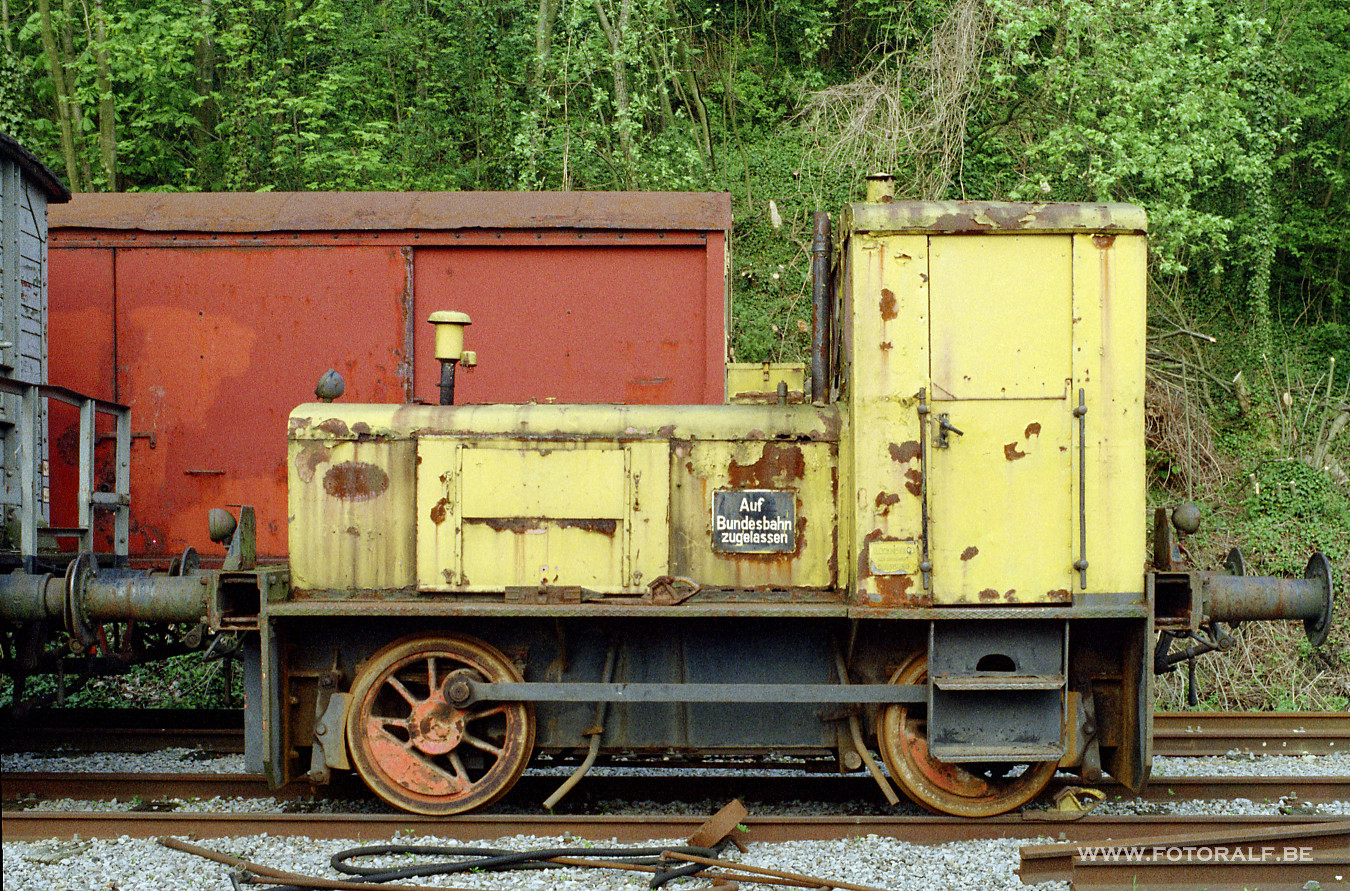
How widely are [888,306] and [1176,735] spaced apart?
14.3ft

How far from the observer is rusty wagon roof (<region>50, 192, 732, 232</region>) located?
27.6 feet

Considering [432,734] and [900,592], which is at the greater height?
[900,592]

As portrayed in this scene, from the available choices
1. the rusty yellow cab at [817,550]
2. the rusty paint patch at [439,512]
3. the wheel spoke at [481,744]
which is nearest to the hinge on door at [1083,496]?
the rusty yellow cab at [817,550]

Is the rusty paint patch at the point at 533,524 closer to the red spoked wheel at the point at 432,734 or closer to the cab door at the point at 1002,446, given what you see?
the red spoked wheel at the point at 432,734

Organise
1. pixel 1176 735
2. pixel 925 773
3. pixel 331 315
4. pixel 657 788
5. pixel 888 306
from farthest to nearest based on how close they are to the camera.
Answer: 1. pixel 331 315
2. pixel 1176 735
3. pixel 657 788
4. pixel 925 773
5. pixel 888 306

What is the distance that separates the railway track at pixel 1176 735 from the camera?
7.48 meters

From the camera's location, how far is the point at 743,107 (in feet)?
58.8

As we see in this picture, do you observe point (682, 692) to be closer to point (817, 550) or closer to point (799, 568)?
point (799, 568)

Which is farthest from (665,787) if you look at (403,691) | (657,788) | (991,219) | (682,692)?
(991,219)

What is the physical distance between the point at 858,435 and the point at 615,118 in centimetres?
1221

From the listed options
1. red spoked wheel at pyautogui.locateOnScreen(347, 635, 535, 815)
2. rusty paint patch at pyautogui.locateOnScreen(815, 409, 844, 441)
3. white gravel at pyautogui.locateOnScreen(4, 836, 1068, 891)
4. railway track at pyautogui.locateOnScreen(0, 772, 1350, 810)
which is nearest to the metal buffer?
railway track at pyautogui.locateOnScreen(0, 772, 1350, 810)

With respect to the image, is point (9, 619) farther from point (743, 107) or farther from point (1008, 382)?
point (743, 107)

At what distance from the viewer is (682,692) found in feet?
17.7

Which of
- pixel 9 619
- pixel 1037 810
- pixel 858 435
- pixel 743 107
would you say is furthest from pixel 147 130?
pixel 1037 810
